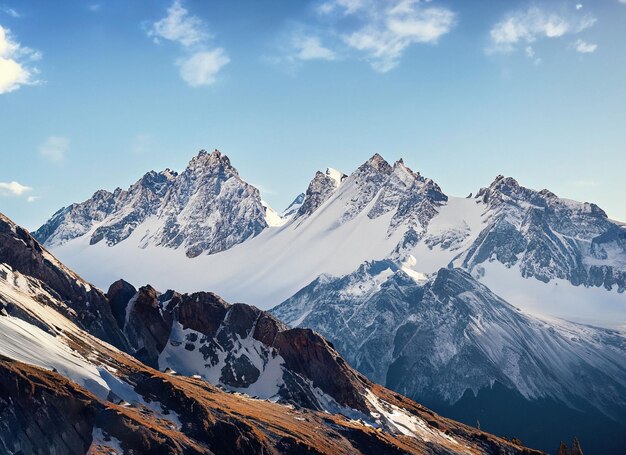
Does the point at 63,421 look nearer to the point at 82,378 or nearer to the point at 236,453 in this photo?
the point at 82,378

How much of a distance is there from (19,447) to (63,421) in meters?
11.5

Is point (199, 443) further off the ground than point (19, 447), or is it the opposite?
point (199, 443)

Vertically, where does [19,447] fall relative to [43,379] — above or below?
below

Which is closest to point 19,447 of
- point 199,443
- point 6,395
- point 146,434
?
point 6,395

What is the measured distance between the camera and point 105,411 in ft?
600

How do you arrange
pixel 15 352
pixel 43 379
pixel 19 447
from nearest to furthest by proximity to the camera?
pixel 19 447 → pixel 43 379 → pixel 15 352

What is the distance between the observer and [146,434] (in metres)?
182

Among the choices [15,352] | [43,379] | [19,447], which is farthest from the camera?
[15,352]

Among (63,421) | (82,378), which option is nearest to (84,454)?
(63,421)

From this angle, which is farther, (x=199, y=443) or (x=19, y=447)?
(x=199, y=443)

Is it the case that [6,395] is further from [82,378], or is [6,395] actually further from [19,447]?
[82,378]

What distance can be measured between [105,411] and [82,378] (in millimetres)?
17112

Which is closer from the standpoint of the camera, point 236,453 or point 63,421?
point 63,421

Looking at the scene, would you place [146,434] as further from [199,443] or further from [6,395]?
[6,395]
